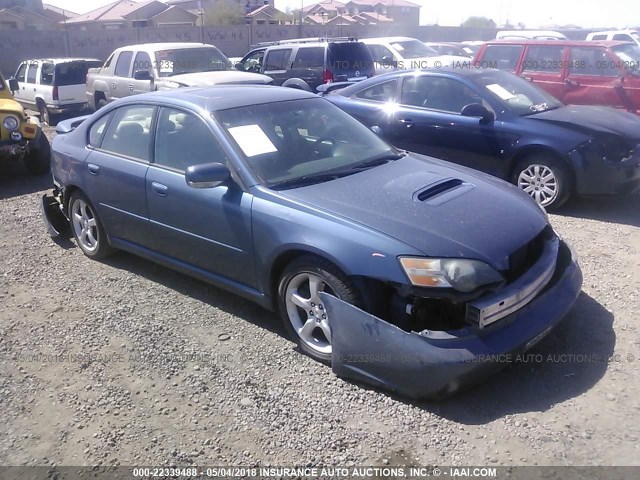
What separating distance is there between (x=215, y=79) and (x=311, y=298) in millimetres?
8031

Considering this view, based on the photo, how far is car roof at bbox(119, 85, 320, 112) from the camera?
4.24m

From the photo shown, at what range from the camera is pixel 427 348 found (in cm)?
295

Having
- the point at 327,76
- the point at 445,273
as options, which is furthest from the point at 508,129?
the point at 327,76

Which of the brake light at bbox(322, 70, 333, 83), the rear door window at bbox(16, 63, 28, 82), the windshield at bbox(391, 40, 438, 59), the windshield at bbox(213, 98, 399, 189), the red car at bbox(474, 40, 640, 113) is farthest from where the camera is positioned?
the windshield at bbox(391, 40, 438, 59)

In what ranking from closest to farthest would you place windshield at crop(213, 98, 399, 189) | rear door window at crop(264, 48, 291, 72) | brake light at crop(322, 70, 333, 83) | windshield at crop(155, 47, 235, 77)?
windshield at crop(213, 98, 399, 189) < windshield at crop(155, 47, 235, 77) < brake light at crop(322, 70, 333, 83) < rear door window at crop(264, 48, 291, 72)

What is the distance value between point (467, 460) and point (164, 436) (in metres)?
1.52

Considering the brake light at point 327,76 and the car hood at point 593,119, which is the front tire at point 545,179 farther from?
the brake light at point 327,76

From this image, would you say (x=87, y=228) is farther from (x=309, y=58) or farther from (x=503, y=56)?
(x=503, y=56)

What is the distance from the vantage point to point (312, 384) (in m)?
3.38

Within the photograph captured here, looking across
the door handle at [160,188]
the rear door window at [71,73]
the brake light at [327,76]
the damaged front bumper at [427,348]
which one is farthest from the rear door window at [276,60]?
the damaged front bumper at [427,348]

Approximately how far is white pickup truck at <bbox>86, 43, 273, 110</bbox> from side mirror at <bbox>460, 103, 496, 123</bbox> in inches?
209

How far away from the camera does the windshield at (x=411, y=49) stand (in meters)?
15.6

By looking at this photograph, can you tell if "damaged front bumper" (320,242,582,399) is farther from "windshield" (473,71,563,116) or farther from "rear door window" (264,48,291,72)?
"rear door window" (264,48,291,72)

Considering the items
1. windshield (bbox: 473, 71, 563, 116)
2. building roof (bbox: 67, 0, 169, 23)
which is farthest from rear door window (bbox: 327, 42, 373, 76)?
building roof (bbox: 67, 0, 169, 23)
